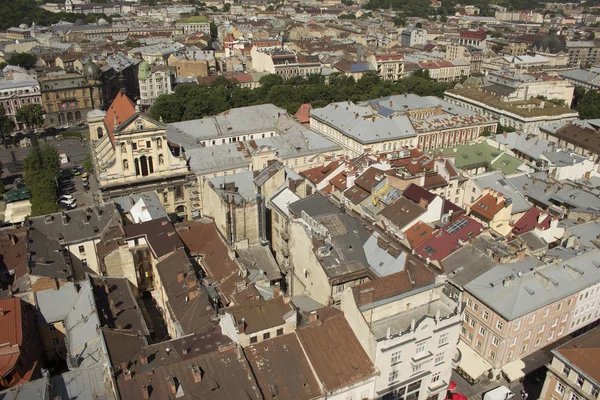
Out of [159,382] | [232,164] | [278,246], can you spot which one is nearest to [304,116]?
[232,164]

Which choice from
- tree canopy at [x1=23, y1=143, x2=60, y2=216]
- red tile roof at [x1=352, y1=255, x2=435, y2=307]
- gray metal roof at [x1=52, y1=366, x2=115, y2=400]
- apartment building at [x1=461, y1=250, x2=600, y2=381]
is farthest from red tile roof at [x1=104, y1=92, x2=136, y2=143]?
apartment building at [x1=461, y1=250, x2=600, y2=381]

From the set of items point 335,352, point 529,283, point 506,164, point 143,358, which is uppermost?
point 143,358

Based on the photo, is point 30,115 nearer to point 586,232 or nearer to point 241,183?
point 241,183

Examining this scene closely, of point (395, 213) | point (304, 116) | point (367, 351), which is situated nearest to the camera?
point (367, 351)

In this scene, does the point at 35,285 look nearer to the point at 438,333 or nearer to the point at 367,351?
the point at 367,351

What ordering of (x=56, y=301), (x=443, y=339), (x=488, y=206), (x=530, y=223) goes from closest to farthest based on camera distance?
(x=443, y=339) → (x=56, y=301) → (x=530, y=223) → (x=488, y=206)

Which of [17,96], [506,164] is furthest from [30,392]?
[17,96]

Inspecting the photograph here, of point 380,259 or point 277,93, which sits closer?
point 380,259
